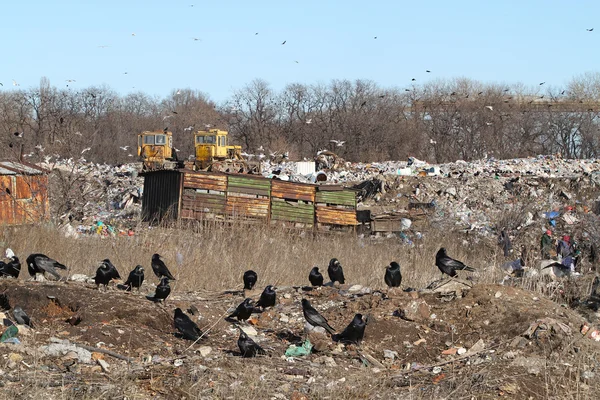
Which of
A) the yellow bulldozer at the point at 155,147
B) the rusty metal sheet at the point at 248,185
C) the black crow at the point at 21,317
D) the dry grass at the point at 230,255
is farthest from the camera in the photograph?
the yellow bulldozer at the point at 155,147

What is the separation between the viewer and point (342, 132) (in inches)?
1791

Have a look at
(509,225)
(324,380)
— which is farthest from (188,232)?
(324,380)

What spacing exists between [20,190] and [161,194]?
3.84 meters

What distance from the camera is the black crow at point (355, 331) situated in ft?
23.0

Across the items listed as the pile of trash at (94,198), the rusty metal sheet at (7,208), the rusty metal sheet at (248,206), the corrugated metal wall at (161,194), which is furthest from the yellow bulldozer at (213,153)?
the rusty metal sheet at (7,208)

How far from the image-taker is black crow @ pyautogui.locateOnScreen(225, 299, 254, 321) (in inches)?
303

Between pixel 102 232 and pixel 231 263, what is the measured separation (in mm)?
6037

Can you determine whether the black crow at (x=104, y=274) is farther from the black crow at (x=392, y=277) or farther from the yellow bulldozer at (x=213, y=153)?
the yellow bulldozer at (x=213, y=153)

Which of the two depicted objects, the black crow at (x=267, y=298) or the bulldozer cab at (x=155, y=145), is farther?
the bulldozer cab at (x=155, y=145)

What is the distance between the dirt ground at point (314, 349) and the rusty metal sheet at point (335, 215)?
1181 centimetres

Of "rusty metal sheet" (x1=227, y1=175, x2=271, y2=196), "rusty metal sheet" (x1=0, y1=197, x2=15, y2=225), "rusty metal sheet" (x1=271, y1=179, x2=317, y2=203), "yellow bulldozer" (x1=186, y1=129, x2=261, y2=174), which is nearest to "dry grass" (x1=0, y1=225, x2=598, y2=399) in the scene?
"rusty metal sheet" (x1=271, y1=179, x2=317, y2=203)

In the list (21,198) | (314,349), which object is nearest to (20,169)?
(21,198)

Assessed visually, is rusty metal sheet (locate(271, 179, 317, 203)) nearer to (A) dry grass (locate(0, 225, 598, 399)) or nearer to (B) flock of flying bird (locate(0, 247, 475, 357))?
(A) dry grass (locate(0, 225, 598, 399))

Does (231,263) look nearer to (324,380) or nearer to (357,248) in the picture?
(357,248)
